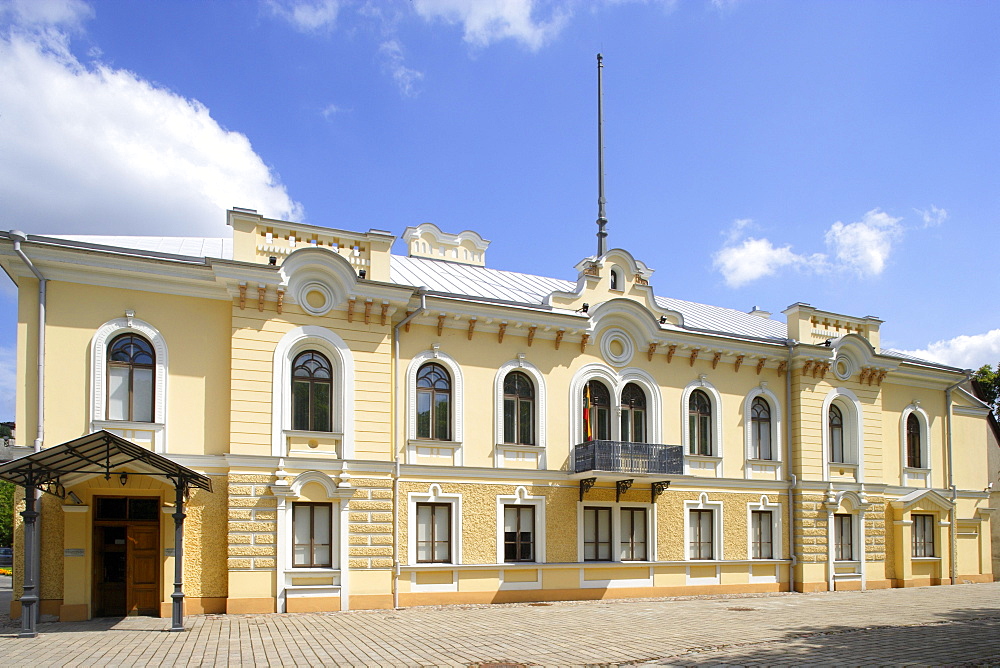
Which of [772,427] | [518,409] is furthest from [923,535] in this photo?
[518,409]

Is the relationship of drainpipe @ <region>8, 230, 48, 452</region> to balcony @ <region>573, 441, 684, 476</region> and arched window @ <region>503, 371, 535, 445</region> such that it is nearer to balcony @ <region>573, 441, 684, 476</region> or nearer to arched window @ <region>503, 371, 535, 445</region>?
arched window @ <region>503, 371, 535, 445</region>

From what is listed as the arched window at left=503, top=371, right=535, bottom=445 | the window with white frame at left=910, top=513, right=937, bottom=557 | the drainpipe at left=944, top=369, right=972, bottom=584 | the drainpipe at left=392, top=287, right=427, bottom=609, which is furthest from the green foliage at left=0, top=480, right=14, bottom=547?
the drainpipe at left=944, top=369, right=972, bottom=584

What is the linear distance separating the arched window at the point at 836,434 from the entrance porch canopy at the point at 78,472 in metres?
17.4

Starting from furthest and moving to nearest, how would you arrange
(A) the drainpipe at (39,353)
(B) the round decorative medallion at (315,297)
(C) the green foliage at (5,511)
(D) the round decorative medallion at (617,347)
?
1. (C) the green foliage at (5,511)
2. (D) the round decorative medallion at (617,347)
3. (B) the round decorative medallion at (315,297)
4. (A) the drainpipe at (39,353)

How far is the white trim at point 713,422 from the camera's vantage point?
21719 millimetres

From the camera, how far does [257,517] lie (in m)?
16.5

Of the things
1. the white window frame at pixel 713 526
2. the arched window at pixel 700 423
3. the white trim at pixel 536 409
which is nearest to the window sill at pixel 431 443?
the white trim at pixel 536 409

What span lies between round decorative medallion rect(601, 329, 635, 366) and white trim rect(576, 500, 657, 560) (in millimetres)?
3558

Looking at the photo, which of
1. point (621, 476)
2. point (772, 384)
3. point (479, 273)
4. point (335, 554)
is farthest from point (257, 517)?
point (772, 384)

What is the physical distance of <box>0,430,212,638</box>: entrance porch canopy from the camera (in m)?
13.5

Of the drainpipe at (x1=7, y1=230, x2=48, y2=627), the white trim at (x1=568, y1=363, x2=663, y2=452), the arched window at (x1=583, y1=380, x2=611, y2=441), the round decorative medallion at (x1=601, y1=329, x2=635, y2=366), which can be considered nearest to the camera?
the drainpipe at (x1=7, y1=230, x2=48, y2=627)

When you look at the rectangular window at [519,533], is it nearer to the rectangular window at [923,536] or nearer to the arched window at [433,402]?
the arched window at [433,402]

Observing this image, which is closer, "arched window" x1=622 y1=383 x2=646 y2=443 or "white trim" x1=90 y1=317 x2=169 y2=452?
"white trim" x1=90 y1=317 x2=169 y2=452

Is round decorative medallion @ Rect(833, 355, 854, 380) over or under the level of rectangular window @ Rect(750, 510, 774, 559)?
over
